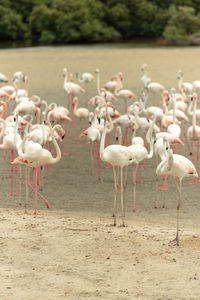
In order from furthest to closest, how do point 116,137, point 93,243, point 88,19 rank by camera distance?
point 88,19
point 116,137
point 93,243

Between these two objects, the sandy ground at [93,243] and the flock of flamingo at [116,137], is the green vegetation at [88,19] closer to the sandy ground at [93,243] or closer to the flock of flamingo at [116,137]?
the flock of flamingo at [116,137]

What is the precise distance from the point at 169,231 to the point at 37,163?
1.87 m

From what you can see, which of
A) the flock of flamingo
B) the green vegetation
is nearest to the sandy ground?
the flock of flamingo

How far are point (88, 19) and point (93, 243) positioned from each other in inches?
1123

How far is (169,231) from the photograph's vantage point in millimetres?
5879

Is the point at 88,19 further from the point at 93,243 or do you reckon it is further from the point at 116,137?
the point at 93,243

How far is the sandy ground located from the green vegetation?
77.6 ft

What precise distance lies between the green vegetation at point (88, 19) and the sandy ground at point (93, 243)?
931 inches

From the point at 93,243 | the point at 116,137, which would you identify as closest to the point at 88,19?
the point at 116,137

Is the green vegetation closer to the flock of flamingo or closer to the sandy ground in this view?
the flock of flamingo

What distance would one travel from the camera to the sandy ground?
457 cm

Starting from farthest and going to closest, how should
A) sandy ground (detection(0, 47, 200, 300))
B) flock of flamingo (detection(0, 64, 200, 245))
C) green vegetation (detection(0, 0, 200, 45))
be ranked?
green vegetation (detection(0, 0, 200, 45)) → flock of flamingo (detection(0, 64, 200, 245)) → sandy ground (detection(0, 47, 200, 300))

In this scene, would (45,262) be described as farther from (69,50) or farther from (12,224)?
(69,50)

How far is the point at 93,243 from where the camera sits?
5.39m
